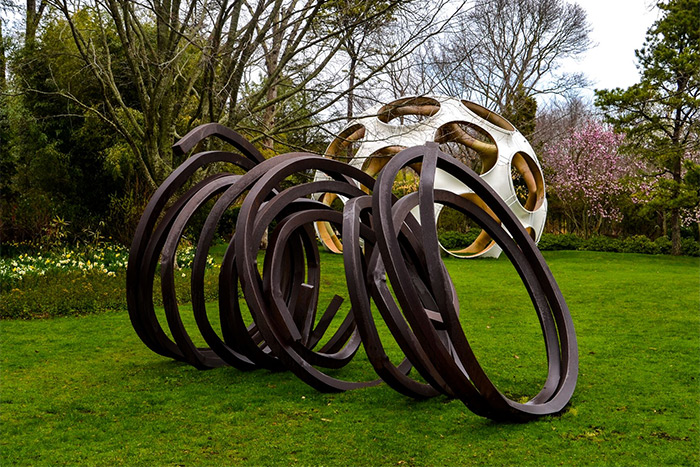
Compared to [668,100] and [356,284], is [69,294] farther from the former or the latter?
[668,100]

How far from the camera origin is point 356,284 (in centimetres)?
458

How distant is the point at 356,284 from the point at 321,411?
45.5 inches

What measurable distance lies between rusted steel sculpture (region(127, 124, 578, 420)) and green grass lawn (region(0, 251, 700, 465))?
240mm

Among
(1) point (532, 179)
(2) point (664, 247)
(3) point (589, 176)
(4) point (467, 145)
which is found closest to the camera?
(4) point (467, 145)

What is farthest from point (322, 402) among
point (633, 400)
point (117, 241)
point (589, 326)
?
point (117, 241)

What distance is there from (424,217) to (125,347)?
4.63m

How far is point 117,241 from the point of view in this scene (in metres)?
15.5

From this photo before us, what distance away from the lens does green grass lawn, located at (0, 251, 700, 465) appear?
13.7ft

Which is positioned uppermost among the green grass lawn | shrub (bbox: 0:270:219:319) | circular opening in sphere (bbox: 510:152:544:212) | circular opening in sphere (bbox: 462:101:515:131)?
circular opening in sphere (bbox: 462:101:515:131)

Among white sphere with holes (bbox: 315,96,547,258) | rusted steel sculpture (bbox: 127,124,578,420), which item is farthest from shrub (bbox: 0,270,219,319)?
white sphere with holes (bbox: 315,96,547,258)

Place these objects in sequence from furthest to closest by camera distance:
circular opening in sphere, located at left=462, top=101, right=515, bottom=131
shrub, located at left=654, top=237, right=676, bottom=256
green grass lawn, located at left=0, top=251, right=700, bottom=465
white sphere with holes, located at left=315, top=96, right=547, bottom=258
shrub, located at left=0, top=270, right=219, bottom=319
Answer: shrub, located at left=654, top=237, right=676, bottom=256
circular opening in sphere, located at left=462, top=101, right=515, bottom=131
white sphere with holes, located at left=315, top=96, right=547, bottom=258
shrub, located at left=0, top=270, right=219, bottom=319
green grass lawn, located at left=0, top=251, right=700, bottom=465

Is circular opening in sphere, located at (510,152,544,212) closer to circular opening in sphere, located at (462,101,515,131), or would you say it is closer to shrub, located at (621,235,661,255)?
circular opening in sphere, located at (462,101,515,131)

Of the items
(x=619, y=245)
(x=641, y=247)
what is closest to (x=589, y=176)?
(x=619, y=245)

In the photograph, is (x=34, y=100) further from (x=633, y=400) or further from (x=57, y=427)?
(x=633, y=400)
